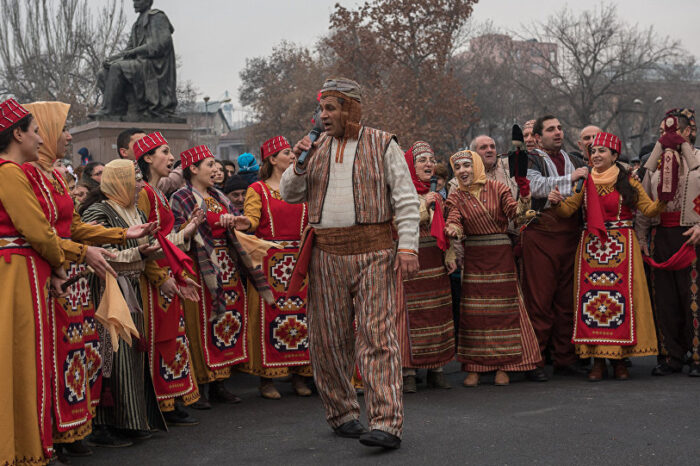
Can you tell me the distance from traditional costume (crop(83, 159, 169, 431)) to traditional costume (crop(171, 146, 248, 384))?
94 cm

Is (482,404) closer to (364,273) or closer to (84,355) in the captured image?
(364,273)

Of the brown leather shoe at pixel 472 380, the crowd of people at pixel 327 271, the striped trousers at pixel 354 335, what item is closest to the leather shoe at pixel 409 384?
the crowd of people at pixel 327 271

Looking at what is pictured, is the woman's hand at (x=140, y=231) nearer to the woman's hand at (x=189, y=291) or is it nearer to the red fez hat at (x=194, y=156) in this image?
the woman's hand at (x=189, y=291)

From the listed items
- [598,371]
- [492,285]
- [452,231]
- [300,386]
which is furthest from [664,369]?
[300,386]

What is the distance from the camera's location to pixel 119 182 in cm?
587

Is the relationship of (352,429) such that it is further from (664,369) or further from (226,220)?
(664,369)

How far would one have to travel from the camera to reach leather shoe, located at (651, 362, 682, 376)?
793 centimetres

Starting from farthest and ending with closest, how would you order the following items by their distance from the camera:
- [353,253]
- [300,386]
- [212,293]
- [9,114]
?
[300,386] < [212,293] < [353,253] < [9,114]

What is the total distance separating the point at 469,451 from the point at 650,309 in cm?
333

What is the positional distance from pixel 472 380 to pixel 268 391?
1.80 m

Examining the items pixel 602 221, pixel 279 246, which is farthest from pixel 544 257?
pixel 279 246

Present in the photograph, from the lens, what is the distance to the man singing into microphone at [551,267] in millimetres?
8086

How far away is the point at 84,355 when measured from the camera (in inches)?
207

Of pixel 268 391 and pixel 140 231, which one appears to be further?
pixel 268 391
